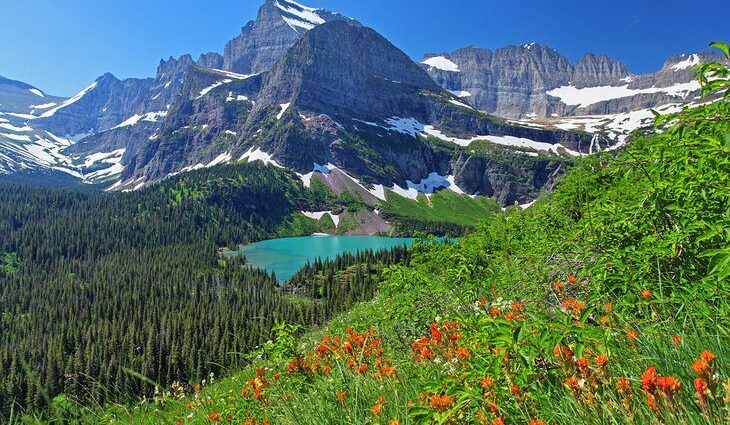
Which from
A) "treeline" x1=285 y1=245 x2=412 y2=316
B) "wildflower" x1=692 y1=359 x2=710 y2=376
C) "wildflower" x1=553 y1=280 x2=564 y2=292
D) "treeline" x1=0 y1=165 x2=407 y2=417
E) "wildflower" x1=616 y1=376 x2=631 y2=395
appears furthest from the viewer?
"treeline" x1=285 y1=245 x2=412 y2=316

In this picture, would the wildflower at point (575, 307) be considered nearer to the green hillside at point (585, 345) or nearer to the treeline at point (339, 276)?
the green hillside at point (585, 345)

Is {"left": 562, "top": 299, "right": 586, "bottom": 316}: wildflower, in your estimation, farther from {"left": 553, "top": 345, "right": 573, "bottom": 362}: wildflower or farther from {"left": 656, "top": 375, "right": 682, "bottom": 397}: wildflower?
{"left": 656, "top": 375, "right": 682, "bottom": 397}: wildflower

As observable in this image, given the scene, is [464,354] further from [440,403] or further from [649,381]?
[649,381]

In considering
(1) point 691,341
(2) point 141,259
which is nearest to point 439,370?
(1) point 691,341

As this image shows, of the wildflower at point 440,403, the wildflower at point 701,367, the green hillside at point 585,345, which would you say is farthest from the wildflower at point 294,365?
the wildflower at point 701,367

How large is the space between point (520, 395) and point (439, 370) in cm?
127

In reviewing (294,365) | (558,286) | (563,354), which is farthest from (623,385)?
(294,365)

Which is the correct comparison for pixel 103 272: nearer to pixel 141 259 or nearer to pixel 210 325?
pixel 141 259

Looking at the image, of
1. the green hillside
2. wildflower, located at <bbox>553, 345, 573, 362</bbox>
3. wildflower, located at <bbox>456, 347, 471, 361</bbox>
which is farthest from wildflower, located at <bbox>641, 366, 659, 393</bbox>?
wildflower, located at <bbox>456, 347, 471, 361</bbox>

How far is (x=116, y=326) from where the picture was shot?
93.9 m

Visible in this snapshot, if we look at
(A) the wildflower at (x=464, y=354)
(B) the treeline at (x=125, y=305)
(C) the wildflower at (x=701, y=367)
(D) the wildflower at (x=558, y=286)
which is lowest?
(B) the treeline at (x=125, y=305)

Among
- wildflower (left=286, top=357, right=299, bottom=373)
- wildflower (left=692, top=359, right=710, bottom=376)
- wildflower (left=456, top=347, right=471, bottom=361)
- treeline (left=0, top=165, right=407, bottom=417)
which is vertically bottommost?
treeline (left=0, top=165, right=407, bottom=417)

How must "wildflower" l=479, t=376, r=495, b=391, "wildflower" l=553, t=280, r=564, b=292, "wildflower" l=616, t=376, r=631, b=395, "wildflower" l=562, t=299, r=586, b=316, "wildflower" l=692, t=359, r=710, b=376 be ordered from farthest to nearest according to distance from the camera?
"wildflower" l=553, t=280, r=564, b=292, "wildflower" l=562, t=299, r=586, b=316, "wildflower" l=479, t=376, r=495, b=391, "wildflower" l=616, t=376, r=631, b=395, "wildflower" l=692, t=359, r=710, b=376

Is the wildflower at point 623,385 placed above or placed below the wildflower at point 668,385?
below
